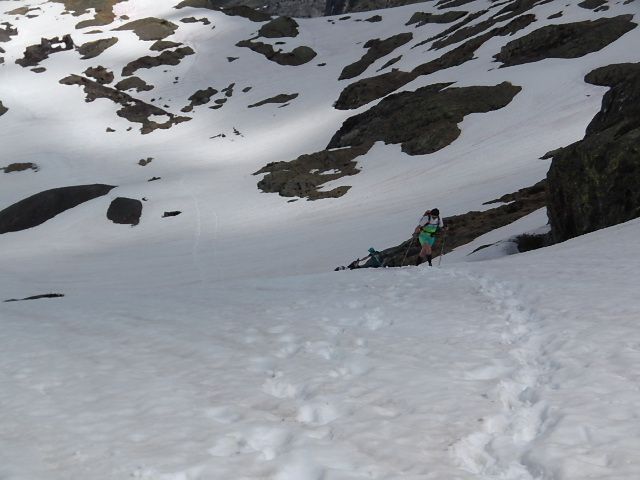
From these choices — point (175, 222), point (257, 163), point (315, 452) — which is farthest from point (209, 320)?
point (257, 163)

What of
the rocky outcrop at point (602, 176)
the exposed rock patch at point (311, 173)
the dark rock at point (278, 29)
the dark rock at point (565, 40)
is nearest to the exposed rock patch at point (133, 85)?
the dark rock at point (278, 29)

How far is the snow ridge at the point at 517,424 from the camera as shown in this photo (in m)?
4.35

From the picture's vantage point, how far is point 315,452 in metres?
4.52

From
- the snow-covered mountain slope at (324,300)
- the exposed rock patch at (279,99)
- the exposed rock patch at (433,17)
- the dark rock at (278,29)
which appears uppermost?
the dark rock at (278,29)

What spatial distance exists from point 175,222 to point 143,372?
2980 cm

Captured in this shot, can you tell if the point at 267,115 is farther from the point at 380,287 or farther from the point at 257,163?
the point at 380,287

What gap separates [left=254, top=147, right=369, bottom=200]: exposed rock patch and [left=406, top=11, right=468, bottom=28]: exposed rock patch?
38.4 meters

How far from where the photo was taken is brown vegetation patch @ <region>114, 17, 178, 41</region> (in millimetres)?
85444

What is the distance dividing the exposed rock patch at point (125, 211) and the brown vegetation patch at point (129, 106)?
2563 centimetres

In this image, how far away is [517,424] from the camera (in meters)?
5.00

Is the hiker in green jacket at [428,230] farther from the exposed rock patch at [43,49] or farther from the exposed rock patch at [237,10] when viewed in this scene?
the exposed rock patch at [237,10]

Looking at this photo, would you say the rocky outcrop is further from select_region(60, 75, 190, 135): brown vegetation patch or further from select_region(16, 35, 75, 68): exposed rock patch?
select_region(16, 35, 75, 68): exposed rock patch

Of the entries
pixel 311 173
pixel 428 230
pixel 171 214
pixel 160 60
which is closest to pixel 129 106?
pixel 160 60

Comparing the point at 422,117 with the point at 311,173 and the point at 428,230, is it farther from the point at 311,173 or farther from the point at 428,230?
the point at 428,230
